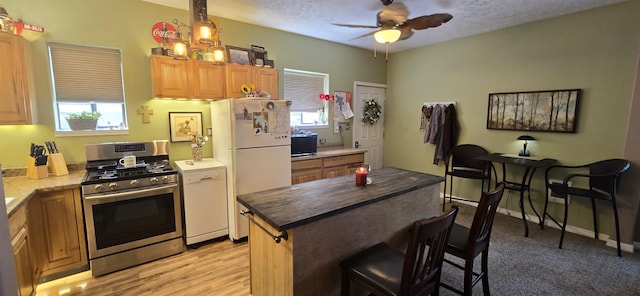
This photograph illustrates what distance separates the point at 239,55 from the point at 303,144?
58.9 inches

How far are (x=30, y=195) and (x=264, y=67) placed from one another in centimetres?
261

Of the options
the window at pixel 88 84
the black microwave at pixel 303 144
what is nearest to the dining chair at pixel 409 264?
the black microwave at pixel 303 144

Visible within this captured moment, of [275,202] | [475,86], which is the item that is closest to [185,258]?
[275,202]

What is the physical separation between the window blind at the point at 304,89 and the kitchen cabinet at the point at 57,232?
2.86 meters

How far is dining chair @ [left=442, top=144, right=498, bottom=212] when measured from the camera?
3.92 m

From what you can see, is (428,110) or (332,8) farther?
(428,110)

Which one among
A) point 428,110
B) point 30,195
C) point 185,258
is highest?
point 428,110

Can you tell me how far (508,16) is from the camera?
11.1ft

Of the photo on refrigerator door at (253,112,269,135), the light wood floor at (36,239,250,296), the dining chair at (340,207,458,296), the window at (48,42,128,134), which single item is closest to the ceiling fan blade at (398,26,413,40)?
the photo on refrigerator door at (253,112,269,135)

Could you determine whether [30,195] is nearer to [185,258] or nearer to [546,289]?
[185,258]

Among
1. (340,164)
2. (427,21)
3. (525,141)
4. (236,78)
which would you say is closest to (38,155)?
(236,78)

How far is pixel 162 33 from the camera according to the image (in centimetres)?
311

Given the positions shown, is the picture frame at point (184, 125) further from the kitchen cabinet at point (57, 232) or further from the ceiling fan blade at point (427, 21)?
the ceiling fan blade at point (427, 21)

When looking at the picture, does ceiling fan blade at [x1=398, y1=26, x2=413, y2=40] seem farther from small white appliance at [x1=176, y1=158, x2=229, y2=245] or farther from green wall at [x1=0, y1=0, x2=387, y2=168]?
small white appliance at [x1=176, y1=158, x2=229, y2=245]
